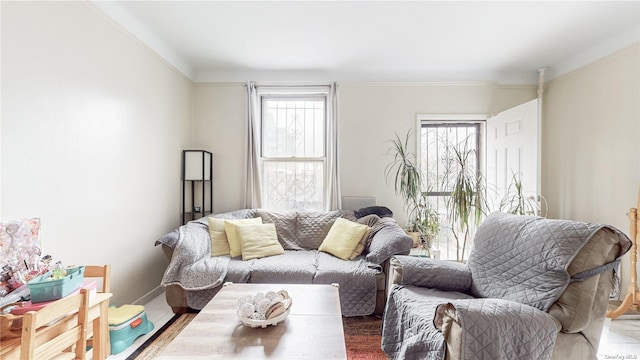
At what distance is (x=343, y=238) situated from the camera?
290 centimetres

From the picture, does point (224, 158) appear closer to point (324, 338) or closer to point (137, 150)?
Result: point (137, 150)

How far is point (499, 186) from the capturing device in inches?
138

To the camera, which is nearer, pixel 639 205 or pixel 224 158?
pixel 639 205

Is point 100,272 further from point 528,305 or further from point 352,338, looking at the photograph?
point 528,305

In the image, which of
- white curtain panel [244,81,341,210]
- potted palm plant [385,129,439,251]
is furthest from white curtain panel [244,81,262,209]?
potted palm plant [385,129,439,251]

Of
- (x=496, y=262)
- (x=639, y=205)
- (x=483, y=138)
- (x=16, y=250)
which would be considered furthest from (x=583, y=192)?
(x=16, y=250)

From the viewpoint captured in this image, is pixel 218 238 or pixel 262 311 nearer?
pixel 262 311

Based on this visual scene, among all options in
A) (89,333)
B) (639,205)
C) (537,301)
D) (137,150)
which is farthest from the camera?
(137,150)

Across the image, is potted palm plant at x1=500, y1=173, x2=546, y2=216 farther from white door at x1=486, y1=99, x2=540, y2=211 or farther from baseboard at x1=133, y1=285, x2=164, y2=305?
baseboard at x1=133, y1=285, x2=164, y2=305

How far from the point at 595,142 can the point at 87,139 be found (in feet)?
14.7

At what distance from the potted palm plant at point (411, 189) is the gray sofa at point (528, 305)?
A: 1.33 metres

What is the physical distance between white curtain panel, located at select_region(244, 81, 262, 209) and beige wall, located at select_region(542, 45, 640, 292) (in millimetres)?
3511

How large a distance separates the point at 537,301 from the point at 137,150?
3.11 meters

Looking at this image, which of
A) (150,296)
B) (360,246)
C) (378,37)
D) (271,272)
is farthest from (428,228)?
(150,296)
